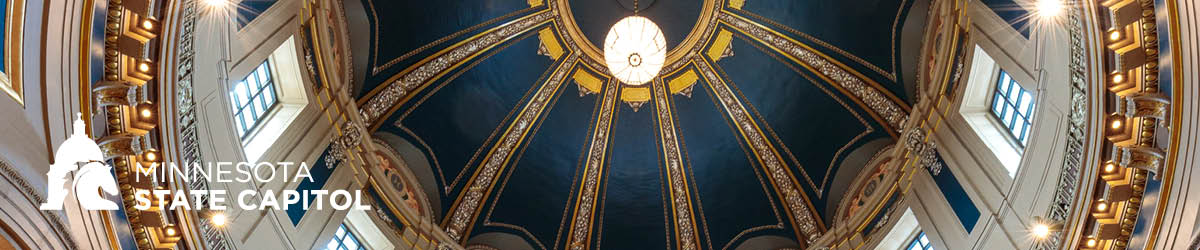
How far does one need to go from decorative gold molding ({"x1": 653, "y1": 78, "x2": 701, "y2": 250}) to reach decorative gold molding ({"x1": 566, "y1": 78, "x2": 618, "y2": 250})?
3.22 ft

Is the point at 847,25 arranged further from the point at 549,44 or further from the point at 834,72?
the point at 549,44

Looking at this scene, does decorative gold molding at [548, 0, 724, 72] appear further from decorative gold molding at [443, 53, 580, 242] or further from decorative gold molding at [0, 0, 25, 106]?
decorative gold molding at [0, 0, 25, 106]

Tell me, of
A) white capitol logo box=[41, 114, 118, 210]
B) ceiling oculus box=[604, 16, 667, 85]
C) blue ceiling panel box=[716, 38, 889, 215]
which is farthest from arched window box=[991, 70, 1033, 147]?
white capitol logo box=[41, 114, 118, 210]

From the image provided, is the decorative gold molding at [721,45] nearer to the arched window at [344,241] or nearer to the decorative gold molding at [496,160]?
the decorative gold molding at [496,160]

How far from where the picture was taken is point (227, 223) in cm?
1003

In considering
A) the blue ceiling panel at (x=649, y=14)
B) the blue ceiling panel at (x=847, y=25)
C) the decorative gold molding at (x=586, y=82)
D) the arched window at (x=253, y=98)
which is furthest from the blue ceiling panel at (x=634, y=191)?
the arched window at (x=253, y=98)

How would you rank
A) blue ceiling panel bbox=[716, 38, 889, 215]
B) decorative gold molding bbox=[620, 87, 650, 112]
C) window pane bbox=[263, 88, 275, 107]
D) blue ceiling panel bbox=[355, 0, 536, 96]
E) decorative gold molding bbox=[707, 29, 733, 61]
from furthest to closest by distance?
decorative gold molding bbox=[620, 87, 650, 112] < decorative gold molding bbox=[707, 29, 733, 61] < blue ceiling panel bbox=[716, 38, 889, 215] < blue ceiling panel bbox=[355, 0, 536, 96] < window pane bbox=[263, 88, 275, 107]

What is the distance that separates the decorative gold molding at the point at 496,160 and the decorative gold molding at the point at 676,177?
78.9 inches

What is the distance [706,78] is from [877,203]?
461cm

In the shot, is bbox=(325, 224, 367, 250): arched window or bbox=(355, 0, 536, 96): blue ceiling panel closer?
bbox=(325, 224, 367, 250): arched window

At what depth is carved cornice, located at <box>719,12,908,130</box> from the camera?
14438 millimetres

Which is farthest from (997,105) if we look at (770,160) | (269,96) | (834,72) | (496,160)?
(269,96)

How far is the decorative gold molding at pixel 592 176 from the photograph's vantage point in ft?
55.6

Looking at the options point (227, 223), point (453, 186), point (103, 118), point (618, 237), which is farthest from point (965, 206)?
point (103, 118)
